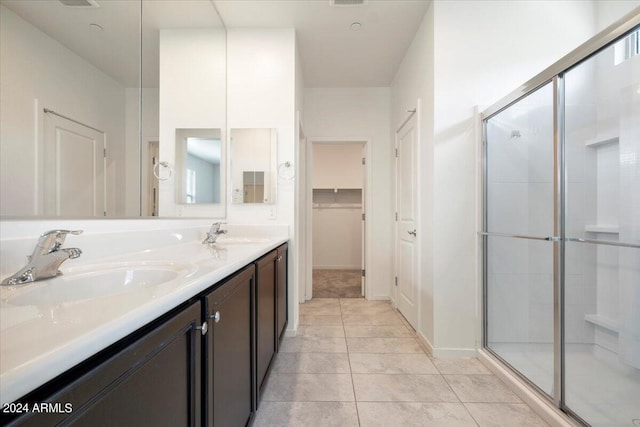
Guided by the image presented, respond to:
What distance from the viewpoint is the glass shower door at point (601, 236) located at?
135 centimetres

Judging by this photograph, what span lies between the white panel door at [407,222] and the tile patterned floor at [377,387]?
0.38m

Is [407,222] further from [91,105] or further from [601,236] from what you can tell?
[91,105]

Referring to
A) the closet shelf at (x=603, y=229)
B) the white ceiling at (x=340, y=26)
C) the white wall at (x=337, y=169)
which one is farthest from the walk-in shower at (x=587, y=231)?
the white wall at (x=337, y=169)

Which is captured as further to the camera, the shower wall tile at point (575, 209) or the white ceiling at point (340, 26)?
the white ceiling at point (340, 26)

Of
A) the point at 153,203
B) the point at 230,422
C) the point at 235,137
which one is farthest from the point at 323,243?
the point at 230,422

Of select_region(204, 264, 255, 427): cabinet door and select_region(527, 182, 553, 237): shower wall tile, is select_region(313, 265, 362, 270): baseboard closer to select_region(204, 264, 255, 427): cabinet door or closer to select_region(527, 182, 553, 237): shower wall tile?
select_region(527, 182, 553, 237): shower wall tile

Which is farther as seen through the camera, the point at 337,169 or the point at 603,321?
the point at 337,169

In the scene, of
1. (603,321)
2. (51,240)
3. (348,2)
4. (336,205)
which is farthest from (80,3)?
(336,205)

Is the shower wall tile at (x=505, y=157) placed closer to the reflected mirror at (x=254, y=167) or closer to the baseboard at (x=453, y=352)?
the baseboard at (x=453, y=352)

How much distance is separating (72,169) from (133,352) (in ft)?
2.81

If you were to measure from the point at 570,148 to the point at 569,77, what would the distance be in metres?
0.37

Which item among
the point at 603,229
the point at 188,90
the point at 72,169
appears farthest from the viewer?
the point at 188,90

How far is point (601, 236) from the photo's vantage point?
4.72ft

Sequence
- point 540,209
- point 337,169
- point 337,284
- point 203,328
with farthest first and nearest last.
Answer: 1. point 337,169
2. point 337,284
3. point 540,209
4. point 203,328
